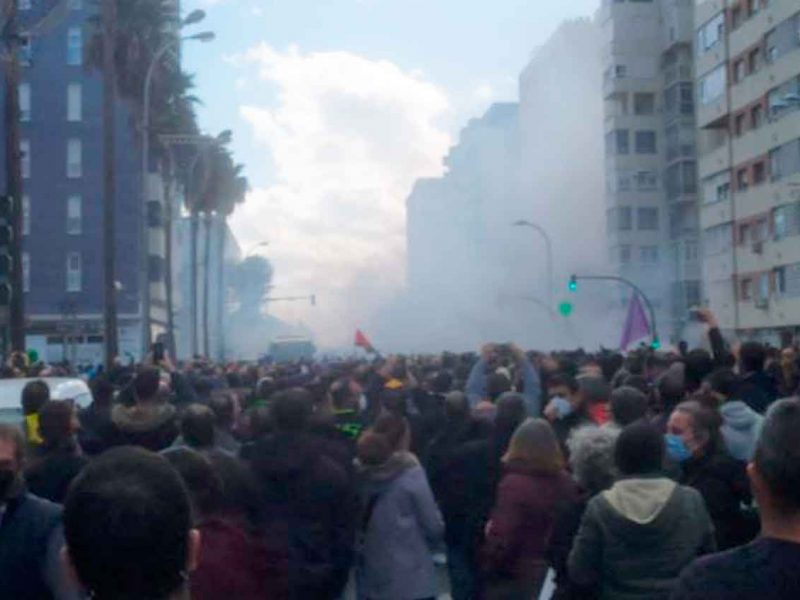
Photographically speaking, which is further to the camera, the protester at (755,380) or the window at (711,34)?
the window at (711,34)

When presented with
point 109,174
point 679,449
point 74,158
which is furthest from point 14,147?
point 74,158

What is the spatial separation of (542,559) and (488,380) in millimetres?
4967

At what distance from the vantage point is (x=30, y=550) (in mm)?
5395

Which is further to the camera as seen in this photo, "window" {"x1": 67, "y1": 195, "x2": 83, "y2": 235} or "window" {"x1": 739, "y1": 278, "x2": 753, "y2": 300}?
"window" {"x1": 67, "y1": 195, "x2": 83, "y2": 235}

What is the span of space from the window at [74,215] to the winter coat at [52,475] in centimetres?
6834

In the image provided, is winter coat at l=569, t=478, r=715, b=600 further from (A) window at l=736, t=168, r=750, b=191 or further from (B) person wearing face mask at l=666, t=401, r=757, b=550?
(A) window at l=736, t=168, r=750, b=191

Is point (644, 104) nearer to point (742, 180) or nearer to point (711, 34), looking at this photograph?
point (711, 34)

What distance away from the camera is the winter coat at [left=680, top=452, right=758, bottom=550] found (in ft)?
24.2

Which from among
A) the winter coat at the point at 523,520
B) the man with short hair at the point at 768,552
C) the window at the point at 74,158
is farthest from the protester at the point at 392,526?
the window at the point at 74,158

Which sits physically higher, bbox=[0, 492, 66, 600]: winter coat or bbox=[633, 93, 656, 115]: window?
bbox=[633, 93, 656, 115]: window

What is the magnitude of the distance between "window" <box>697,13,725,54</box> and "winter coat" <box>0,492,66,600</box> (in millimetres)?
51700

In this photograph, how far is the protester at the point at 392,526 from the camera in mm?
8672

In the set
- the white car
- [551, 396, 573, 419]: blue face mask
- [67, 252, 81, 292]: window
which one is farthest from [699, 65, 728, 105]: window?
[551, 396, 573, 419]: blue face mask

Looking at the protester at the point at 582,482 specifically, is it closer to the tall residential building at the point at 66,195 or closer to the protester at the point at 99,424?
the protester at the point at 99,424
